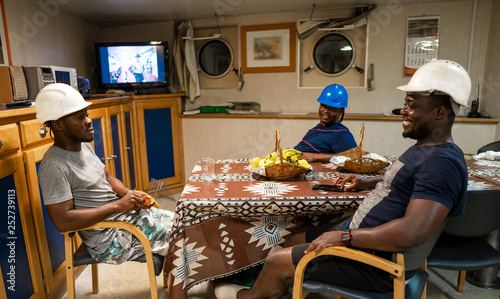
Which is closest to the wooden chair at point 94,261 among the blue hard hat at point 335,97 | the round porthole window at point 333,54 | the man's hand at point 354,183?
the man's hand at point 354,183

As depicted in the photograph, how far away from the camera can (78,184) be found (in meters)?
1.63

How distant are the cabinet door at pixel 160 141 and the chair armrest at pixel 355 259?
119 inches

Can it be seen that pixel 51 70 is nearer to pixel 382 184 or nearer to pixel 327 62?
pixel 382 184

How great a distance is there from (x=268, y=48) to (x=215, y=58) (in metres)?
0.76

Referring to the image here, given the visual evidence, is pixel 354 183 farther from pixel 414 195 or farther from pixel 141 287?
pixel 141 287

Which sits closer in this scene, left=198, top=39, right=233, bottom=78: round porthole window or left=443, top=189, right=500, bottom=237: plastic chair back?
left=443, top=189, right=500, bottom=237: plastic chair back

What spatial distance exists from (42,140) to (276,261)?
60.3 inches

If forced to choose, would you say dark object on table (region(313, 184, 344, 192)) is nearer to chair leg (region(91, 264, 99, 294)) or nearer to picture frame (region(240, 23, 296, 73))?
chair leg (region(91, 264, 99, 294))

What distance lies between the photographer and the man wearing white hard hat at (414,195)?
1165 millimetres

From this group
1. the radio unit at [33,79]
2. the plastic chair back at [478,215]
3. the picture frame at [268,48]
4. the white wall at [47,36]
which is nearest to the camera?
the plastic chair back at [478,215]

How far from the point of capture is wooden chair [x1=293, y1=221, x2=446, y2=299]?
1231 millimetres

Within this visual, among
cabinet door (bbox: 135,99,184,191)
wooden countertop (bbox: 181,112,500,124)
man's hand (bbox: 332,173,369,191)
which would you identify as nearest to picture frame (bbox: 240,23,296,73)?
wooden countertop (bbox: 181,112,500,124)

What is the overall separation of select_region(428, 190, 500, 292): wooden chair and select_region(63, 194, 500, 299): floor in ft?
1.72

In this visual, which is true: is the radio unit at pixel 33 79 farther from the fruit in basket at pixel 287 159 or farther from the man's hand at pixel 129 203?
the fruit in basket at pixel 287 159
